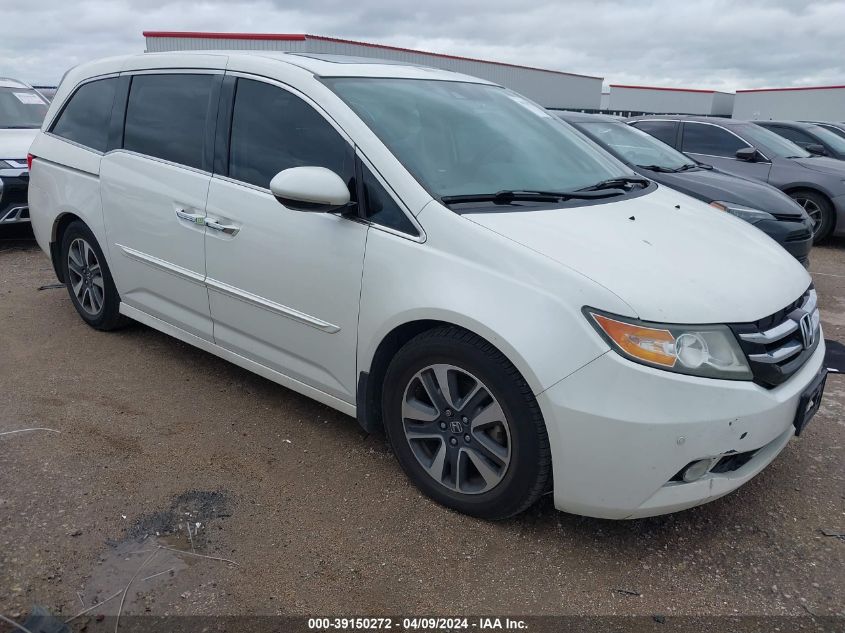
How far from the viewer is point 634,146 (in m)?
7.14

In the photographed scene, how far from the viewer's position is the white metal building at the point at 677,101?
35438 millimetres

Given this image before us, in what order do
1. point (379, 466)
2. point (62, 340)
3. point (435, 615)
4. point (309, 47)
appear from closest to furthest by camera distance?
point (435, 615)
point (379, 466)
point (62, 340)
point (309, 47)

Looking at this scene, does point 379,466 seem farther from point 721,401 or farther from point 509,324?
point 721,401

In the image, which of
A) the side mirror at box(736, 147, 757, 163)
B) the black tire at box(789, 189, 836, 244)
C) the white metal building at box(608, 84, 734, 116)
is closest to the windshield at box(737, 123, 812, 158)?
the side mirror at box(736, 147, 757, 163)

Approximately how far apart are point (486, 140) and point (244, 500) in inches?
76.1

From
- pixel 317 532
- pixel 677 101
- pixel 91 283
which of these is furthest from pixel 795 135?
pixel 677 101

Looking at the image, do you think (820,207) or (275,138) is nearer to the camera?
(275,138)

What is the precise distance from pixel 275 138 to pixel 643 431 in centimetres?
211

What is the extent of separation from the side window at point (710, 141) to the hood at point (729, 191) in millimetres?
2251

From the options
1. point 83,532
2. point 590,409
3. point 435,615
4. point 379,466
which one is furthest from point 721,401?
point 83,532

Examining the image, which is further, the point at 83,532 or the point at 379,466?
the point at 379,466

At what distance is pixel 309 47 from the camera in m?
20.8

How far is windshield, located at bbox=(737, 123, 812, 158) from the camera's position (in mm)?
8930

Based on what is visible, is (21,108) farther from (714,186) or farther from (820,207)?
(820,207)
